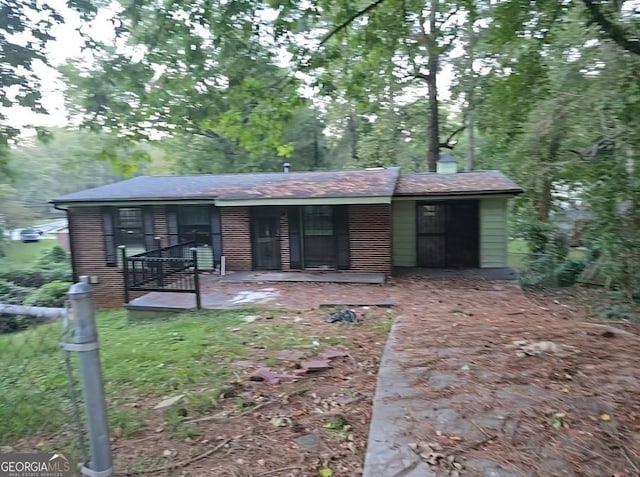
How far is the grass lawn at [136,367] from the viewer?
295 centimetres

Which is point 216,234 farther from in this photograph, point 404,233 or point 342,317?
point 342,317

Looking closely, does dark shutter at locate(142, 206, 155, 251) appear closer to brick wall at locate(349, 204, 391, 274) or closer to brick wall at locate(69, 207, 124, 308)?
brick wall at locate(69, 207, 124, 308)

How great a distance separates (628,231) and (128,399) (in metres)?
7.69

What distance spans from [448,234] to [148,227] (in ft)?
25.9

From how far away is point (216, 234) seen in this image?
38.9 feet

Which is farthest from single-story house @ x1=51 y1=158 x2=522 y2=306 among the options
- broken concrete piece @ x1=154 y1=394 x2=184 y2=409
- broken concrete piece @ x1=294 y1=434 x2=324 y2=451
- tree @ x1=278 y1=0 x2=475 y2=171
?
broken concrete piece @ x1=294 y1=434 x2=324 y2=451

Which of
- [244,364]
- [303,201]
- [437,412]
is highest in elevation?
[303,201]

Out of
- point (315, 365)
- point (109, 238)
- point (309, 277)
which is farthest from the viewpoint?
point (109, 238)

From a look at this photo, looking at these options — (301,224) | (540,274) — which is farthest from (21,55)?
(540,274)

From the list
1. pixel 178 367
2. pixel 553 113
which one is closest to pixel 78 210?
pixel 178 367

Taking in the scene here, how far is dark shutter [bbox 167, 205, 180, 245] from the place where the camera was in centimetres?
1198

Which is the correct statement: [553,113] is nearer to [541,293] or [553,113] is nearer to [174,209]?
[541,293]

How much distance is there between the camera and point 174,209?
39.2 feet

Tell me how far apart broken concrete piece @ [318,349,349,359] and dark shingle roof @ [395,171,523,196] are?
23.6 feet
